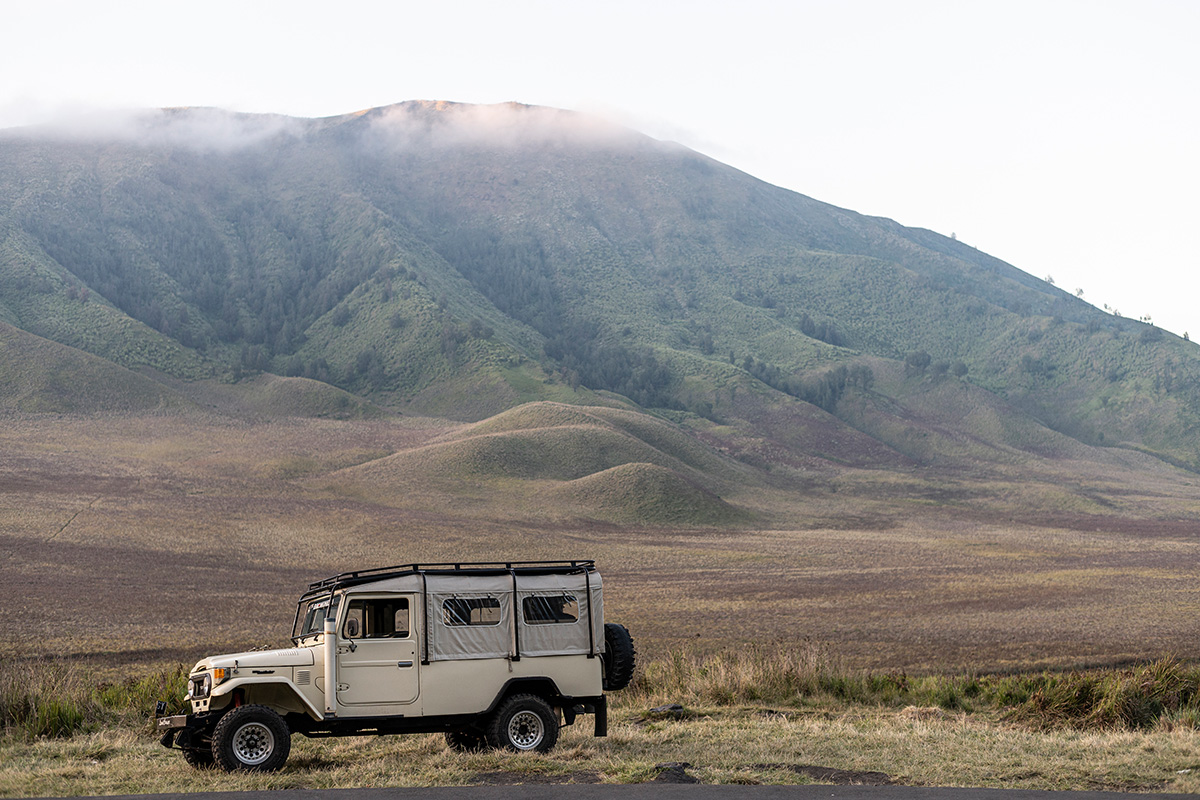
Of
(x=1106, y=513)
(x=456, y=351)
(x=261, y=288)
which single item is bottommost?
(x=1106, y=513)

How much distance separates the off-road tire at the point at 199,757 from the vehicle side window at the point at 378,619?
219 cm

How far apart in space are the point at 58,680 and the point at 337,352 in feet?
478

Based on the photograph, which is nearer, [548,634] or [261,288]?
[548,634]

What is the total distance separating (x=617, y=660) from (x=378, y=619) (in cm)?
359

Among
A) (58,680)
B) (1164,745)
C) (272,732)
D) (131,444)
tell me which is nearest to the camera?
(272,732)

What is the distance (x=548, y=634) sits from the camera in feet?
48.3

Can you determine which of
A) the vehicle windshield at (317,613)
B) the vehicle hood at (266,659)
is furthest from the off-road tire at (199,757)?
the vehicle windshield at (317,613)

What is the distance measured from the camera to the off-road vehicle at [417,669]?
1327cm

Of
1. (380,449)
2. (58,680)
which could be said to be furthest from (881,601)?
(380,449)

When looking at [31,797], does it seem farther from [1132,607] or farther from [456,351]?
[456,351]

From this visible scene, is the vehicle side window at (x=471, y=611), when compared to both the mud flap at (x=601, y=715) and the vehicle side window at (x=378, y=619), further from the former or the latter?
the mud flap at (x=601, y=715)

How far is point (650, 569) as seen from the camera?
59.1 m

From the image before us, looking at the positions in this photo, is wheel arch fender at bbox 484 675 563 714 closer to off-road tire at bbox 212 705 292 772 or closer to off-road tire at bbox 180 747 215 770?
off-road tire at bbox 212 705 292 772

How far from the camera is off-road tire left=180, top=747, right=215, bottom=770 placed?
1326 cm
